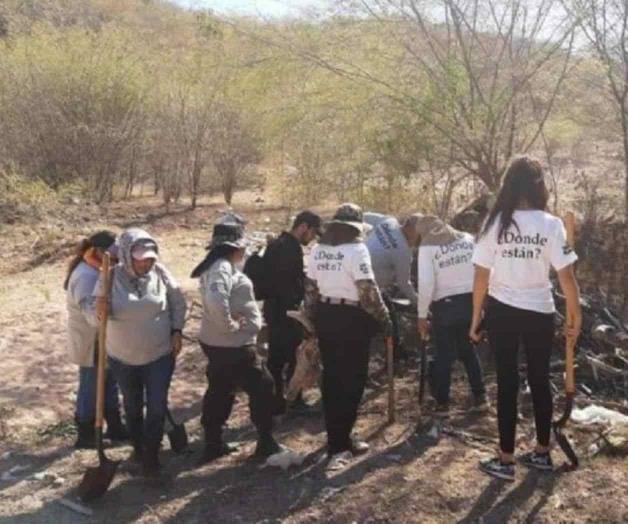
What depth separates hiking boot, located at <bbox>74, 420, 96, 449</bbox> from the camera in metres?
5.19

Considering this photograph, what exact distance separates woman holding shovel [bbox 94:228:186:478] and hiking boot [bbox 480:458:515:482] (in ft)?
5.86

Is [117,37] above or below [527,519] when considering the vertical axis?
above

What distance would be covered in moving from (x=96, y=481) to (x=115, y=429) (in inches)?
38.2

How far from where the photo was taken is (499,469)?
4.31m

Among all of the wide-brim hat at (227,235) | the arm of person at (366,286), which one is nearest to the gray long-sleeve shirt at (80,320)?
the wide-brim hat at (227,235)

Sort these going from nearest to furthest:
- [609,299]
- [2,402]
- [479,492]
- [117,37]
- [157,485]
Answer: [479,492]
[157,485]
[2,402]
[609,299]
[117,37]

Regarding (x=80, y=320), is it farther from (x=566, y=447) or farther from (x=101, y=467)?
(x=566, y=447)

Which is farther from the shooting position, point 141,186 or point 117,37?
point 141,186

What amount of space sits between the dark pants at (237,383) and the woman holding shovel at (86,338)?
0.79 m

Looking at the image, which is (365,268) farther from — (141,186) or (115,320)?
(141,186)

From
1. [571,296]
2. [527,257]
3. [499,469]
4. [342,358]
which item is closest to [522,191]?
[527,257]

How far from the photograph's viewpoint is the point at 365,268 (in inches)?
177

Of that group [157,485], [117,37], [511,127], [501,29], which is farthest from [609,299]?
[117,37]

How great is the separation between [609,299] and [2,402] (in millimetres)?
5995
